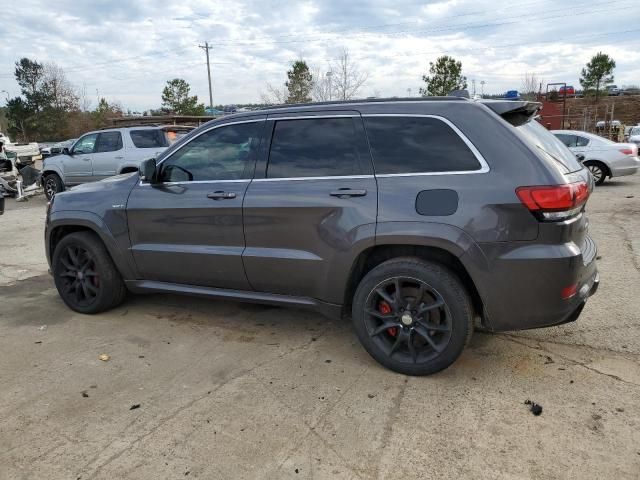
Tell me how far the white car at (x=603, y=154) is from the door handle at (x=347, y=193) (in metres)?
11.2

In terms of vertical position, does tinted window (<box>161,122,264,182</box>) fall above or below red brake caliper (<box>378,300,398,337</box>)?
above

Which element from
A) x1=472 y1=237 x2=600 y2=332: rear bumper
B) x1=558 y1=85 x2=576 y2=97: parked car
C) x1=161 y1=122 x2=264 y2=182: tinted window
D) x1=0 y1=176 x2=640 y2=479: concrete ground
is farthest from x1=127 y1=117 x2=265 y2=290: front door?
x1=558 y1=85 x2=576 y2=97: parked car

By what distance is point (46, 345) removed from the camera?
4.10m

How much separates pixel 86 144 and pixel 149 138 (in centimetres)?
221

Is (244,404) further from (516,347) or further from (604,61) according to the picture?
(604,61)

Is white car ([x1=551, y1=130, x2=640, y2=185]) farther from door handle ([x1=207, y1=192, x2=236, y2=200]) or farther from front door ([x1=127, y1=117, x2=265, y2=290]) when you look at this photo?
door handle ([x1=207, y1=192, x2=236, y2=200])

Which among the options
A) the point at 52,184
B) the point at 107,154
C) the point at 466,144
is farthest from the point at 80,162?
the point at 466,144

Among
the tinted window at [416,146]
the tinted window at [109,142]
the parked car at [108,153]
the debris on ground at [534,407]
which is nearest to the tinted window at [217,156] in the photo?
the tinted window at [416,146]

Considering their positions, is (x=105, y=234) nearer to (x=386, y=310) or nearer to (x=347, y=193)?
(x=347, y=193)

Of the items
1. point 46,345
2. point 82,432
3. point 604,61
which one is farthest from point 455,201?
point 604,61

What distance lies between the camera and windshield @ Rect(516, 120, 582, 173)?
313 centimetres

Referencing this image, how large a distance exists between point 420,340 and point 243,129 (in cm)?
208

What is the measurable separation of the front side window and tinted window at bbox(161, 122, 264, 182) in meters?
9.82

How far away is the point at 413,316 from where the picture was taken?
3.32 meters
